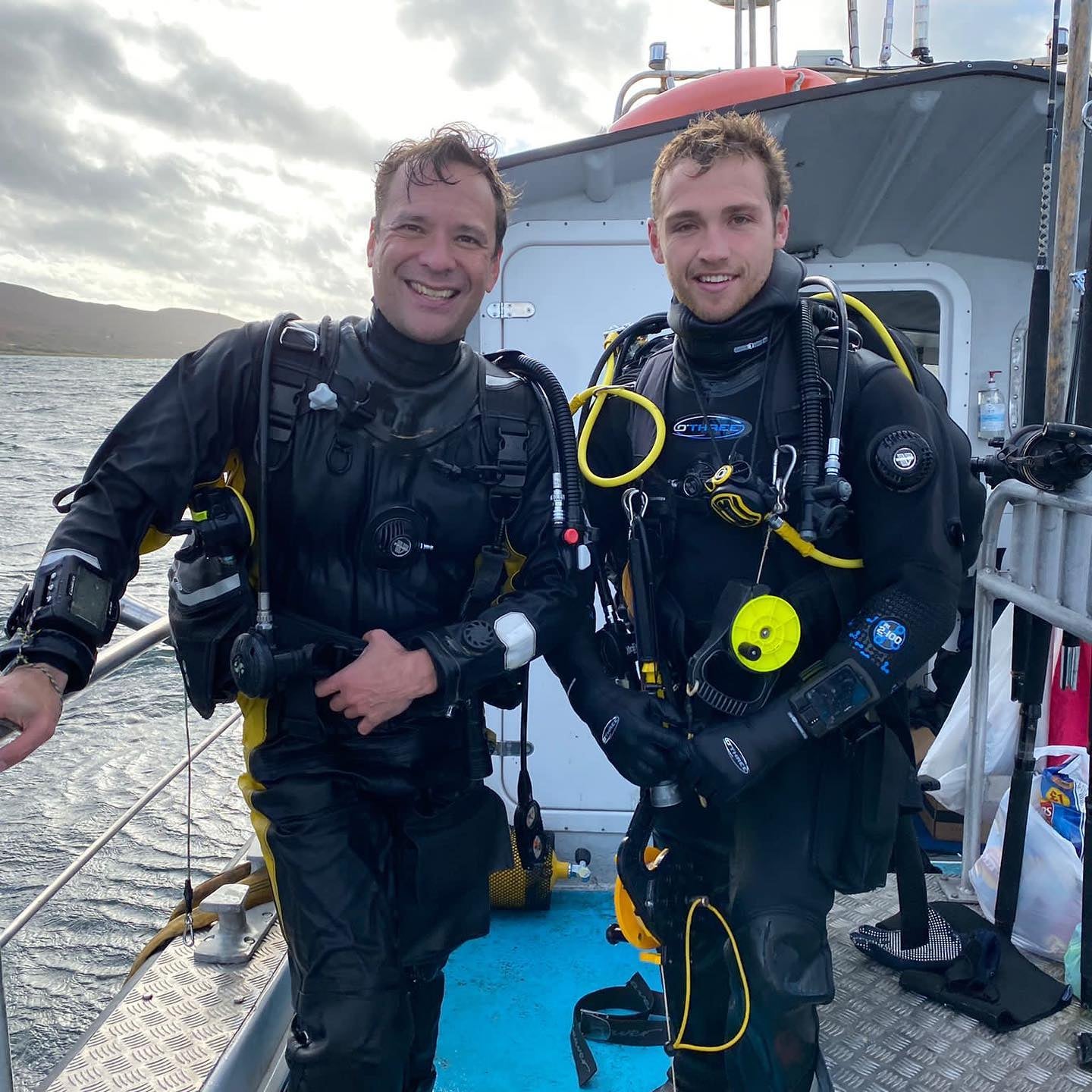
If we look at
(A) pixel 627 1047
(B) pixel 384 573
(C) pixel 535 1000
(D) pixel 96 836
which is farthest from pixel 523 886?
(D) pixel 96 836

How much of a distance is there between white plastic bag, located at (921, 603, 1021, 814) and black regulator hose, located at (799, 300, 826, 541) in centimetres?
193

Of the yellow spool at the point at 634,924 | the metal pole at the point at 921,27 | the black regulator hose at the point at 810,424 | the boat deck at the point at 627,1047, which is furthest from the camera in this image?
the metal pole at the point at 921,27

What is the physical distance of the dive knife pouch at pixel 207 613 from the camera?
68.9 inches

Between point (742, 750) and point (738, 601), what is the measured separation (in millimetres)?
282

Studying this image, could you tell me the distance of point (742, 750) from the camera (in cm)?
166

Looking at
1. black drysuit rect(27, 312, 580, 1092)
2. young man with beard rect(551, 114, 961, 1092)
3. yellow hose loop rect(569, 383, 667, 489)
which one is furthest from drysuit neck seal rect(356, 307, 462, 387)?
young man with beard rect(551, 114, 961, 1092)

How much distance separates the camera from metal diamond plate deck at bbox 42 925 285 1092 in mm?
1954

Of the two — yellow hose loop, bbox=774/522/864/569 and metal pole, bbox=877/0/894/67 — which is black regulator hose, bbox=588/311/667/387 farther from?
metal pole, bbox=877/0/894/67

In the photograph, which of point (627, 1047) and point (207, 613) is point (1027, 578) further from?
point (207, 613)

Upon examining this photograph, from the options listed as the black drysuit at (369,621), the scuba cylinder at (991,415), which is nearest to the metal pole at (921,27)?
the scuba cylinder at (991,415)

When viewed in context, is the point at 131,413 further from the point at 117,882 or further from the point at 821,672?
the point at 117,882

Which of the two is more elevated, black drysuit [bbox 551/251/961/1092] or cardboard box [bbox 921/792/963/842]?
black drysuit [bbox 551/251/961/1092]

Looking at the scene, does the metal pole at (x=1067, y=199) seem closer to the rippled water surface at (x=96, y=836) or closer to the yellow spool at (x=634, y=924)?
the yellow spool at (x=634, y=924)

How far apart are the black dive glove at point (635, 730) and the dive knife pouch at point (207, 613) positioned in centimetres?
73
